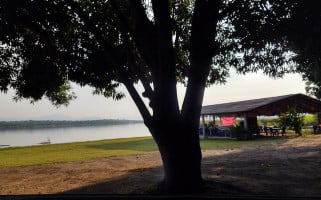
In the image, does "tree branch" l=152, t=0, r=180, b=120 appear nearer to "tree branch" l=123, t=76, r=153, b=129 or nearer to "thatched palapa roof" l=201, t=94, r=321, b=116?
"tree branch" l=123, t=76, r=153, b=129

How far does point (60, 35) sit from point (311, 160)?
11.3 m

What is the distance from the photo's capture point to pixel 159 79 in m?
9.41

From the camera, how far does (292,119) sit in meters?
32.6

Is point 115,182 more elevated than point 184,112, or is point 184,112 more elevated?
point 184,112

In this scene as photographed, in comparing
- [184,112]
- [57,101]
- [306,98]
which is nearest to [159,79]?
[184,112]

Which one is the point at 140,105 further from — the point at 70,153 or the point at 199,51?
the point at 70,153

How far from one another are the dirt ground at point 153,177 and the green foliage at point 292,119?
1467 cm

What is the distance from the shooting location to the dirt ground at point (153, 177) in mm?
10695

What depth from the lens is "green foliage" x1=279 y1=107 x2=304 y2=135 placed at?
32.5 meters

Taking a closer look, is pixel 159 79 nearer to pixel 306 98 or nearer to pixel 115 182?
pixel 115 182

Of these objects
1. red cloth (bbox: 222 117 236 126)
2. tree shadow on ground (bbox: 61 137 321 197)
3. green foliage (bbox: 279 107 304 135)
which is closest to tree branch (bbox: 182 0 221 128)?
tree shadow on ground (bbox: 61 137 321 197)

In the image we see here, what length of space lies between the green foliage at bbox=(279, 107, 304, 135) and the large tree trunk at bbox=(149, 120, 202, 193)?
24.8 m

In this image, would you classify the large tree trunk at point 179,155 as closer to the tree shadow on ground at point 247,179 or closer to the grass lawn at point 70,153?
the tree shadow on ground at point 247,179

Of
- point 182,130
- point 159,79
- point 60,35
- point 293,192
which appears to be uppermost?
point 60,35
